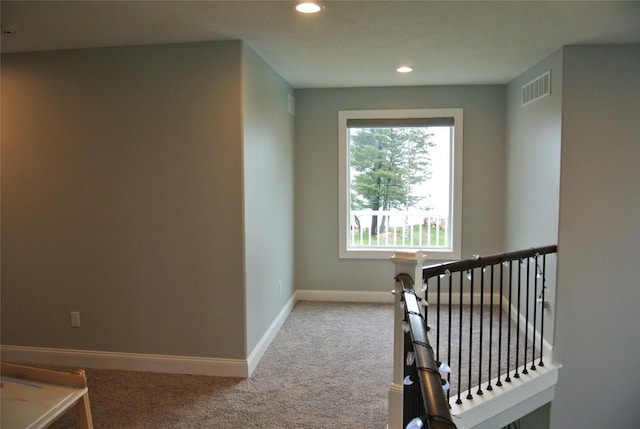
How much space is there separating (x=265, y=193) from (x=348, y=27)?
1483mm

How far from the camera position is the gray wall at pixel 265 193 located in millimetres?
3328

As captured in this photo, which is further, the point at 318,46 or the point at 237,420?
the point at 318,46

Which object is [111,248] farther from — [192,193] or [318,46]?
[318,46]

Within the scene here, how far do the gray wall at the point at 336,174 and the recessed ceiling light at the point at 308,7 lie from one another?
2.48m

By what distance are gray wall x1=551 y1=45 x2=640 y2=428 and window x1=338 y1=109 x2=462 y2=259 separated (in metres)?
1.65

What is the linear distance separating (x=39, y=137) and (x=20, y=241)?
0.80 meters

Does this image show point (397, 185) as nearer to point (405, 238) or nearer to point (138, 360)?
point (405, 238)

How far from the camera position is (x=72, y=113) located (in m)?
3.35

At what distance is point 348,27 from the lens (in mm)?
2902

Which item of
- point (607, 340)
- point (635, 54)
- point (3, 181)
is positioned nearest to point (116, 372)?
point (3, 181)

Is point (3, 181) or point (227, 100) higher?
point (227, 100)

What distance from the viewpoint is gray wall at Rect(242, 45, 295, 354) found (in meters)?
3.33

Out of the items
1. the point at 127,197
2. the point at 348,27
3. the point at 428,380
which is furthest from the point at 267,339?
the point at 428,380

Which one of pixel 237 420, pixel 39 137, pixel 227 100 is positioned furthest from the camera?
pixel 39 137
